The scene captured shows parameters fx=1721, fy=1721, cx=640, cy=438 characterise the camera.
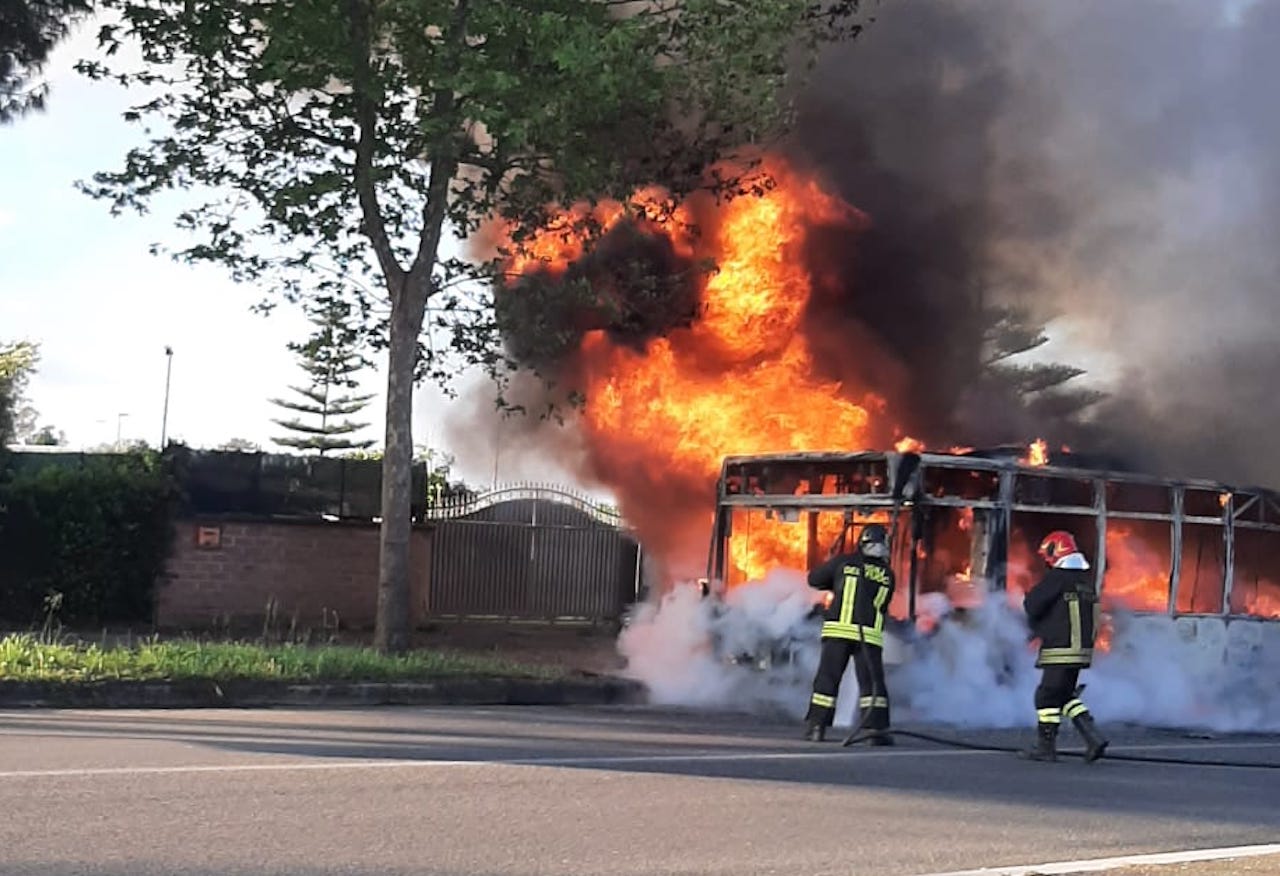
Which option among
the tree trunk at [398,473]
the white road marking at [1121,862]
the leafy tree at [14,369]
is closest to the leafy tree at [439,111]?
the tree trunk at [398,473]

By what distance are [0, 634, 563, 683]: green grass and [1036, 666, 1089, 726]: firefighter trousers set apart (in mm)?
5177

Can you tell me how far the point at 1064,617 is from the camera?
11.3m

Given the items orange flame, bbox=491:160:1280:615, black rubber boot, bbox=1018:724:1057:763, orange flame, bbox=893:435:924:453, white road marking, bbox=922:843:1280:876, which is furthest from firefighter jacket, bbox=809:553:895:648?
orange flame, bbox=893:435:924:453

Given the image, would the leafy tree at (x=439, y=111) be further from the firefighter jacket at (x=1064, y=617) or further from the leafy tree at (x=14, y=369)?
the leafy tree at (x=14, y=369)

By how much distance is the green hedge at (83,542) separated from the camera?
18.5 metres

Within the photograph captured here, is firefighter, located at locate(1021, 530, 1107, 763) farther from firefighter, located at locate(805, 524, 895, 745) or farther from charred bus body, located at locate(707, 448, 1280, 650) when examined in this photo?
charred bus body, located at locate(707, 448, 1280, 650)

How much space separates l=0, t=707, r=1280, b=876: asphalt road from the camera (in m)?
6.72

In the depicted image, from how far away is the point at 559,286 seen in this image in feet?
55.5

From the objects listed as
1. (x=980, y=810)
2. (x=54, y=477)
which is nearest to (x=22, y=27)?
(x=54, y=477)

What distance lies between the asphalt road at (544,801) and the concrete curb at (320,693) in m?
0.75

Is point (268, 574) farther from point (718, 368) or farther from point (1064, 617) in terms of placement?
point (1064, 617)

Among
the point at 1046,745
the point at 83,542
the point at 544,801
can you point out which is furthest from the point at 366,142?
the point at 544,801

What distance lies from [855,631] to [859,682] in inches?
14.2

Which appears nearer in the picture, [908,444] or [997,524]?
[997,524]
